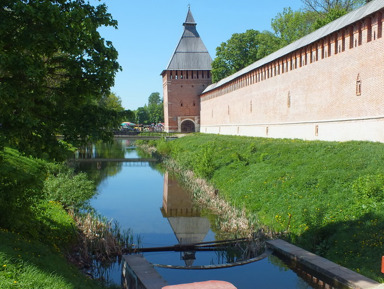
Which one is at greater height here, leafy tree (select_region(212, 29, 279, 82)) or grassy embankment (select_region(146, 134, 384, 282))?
leafy tree (select_region(212, 29, 279, 82))

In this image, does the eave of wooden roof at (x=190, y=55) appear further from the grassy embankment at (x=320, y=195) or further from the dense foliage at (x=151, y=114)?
the dense foliage at (x=151, y=114)

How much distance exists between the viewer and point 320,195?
790cm

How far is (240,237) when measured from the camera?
7879 millimetres

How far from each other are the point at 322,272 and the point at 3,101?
442cm

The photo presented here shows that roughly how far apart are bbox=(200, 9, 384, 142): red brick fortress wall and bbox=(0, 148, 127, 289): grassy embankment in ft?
26.3

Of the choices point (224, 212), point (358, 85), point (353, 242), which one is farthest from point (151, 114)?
point (353, 242)

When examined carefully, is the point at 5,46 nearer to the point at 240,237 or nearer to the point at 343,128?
the point at 240,237

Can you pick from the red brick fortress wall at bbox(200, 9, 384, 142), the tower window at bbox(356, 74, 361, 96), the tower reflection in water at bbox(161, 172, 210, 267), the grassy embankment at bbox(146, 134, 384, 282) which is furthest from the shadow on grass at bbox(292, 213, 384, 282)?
the tower window at bbox(356, 74, 361, 96)

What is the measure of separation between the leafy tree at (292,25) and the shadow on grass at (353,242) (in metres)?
26.8

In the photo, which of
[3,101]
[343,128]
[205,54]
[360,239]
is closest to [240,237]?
[360,239]

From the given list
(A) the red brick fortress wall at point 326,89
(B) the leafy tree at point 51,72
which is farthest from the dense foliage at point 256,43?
(B) the leafy tree at point 51,72

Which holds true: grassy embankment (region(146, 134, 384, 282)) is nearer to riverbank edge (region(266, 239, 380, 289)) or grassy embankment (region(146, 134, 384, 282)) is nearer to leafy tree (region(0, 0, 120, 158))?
riverbank edge (region(266, 239, 380, 289))

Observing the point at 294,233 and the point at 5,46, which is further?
the point at 294,233

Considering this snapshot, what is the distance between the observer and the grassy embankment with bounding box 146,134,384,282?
6020 millimetres
